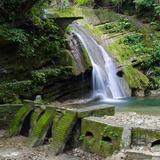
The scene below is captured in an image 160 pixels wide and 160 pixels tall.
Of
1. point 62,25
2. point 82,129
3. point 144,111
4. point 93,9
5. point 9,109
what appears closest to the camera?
point 82,129

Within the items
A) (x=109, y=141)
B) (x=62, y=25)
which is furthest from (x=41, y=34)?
(x=109, y=141)

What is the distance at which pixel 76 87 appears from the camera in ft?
58.5

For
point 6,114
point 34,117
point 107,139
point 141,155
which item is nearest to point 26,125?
point 34,117

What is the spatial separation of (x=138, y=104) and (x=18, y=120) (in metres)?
6.04

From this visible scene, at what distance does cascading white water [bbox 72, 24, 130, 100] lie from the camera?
61.4ft

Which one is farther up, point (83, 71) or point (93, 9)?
point (93, 9)

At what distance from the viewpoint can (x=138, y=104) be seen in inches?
650

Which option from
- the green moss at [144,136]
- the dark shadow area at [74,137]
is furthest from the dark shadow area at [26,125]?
the green moss at [144,136]

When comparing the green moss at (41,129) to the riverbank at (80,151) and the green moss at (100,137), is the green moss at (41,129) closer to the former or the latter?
the riverbank at (80,151)

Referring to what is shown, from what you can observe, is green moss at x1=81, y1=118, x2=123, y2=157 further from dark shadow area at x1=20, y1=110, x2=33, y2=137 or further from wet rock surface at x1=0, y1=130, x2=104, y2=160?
dark shadow area at x1=20, y1=110, x2=33, y2=137

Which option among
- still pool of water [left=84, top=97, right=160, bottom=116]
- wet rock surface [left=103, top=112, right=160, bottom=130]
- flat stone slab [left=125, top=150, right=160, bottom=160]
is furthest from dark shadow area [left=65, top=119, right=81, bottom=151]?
still pool of water [left=84, top=97, right=160, bottom=116]

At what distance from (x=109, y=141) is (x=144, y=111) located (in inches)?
205

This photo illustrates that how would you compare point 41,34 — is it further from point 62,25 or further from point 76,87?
point 76,87

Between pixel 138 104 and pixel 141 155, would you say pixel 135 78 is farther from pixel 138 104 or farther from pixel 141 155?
pixel 141 155
